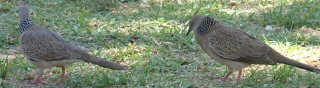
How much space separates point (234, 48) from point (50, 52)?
1810 mm

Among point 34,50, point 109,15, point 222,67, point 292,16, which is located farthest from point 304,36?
point 34,50

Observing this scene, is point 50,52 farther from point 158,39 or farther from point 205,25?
point 158,39

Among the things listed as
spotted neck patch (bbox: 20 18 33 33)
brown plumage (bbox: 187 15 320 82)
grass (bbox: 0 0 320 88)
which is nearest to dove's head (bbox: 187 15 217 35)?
brown plumage (bbox: 187 15 320 82)

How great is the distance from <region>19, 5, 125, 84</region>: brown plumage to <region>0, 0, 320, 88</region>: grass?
22 centimetres

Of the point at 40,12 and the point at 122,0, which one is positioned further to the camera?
the point at 122,0

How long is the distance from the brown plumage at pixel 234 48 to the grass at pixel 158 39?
0.21m

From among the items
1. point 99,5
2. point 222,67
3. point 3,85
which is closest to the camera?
point 3,85

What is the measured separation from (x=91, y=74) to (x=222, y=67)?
1.49 metres

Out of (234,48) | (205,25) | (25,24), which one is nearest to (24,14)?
(25,24)

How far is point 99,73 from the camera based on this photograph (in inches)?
244

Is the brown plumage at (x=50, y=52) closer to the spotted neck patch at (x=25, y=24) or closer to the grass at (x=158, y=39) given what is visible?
the spotted neck patch at (x=25, y=24)

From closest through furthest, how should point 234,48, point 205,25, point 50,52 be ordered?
1. point 50,52
2. point 234,48
3. point 205,25

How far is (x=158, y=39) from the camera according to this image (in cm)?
750

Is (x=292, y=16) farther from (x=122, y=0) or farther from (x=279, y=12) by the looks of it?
(x=122, y=0)
